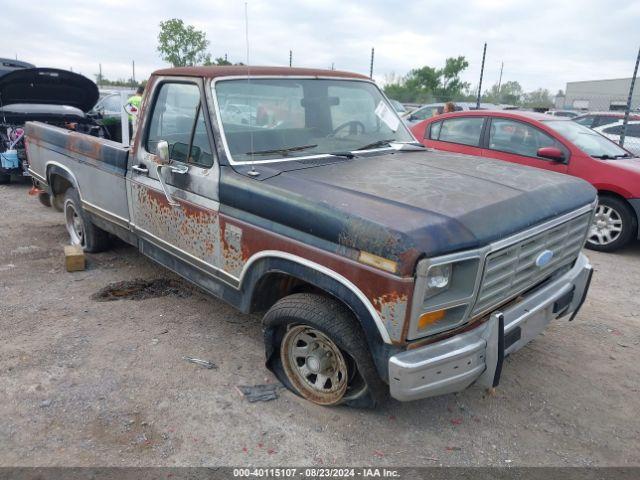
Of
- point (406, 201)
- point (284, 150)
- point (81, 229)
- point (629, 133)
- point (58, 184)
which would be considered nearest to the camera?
point (406, 201)

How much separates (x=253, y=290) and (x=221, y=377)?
71 cm

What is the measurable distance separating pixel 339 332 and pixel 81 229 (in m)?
4.06

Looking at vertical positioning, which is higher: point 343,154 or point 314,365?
point 343,154

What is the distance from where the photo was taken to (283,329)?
3160 mm

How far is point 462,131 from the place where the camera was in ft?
23.7

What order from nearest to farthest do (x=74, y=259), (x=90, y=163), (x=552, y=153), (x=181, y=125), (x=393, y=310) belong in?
(x=393, y=310), (x=181, y=125), (x=90, y=163), (x=74, y=259), (x=552, y=153)

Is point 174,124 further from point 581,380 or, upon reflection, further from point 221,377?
point 581,380

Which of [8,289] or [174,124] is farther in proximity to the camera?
[8,289]

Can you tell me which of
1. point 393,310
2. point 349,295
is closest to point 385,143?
point 349,295

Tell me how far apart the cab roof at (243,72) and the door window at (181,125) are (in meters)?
0.10

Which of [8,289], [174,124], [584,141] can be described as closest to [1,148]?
[8,289]

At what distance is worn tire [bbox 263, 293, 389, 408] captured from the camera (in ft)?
8.79

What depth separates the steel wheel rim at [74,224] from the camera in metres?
5.58

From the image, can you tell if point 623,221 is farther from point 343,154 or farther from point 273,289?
point 273,289
